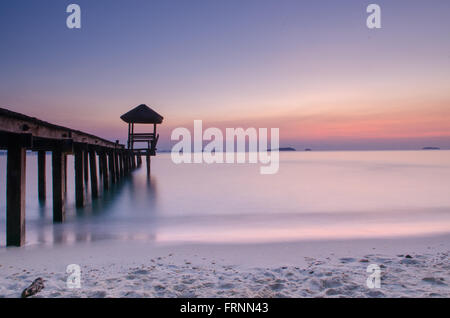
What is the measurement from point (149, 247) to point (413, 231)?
525 centimetres

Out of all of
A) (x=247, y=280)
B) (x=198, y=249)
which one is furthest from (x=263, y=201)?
(x=247, y=280)

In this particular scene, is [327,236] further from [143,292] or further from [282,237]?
[143,292]

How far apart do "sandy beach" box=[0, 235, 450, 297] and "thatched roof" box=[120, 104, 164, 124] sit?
46.0 ft

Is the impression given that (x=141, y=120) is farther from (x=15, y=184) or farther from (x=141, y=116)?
(x=15, y=184)

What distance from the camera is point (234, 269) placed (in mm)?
3742

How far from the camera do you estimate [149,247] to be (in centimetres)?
517

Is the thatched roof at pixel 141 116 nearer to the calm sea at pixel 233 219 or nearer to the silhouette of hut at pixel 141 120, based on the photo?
the silhouette of hut at pixel 141 120

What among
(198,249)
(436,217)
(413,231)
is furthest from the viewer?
(436,217)

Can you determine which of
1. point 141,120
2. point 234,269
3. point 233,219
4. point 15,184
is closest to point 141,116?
point 141,120

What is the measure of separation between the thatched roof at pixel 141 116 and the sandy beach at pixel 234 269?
1402 centimetres

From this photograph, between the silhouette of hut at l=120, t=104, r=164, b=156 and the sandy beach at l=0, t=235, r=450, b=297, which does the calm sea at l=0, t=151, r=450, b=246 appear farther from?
the silhouette of hut at l=120, t=104, r=164, b=156

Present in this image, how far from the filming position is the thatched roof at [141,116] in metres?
18.4

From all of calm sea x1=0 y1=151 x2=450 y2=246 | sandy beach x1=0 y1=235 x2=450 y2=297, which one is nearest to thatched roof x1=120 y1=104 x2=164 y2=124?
calm sea x1=0 y1=151 x2=450 y2=246
